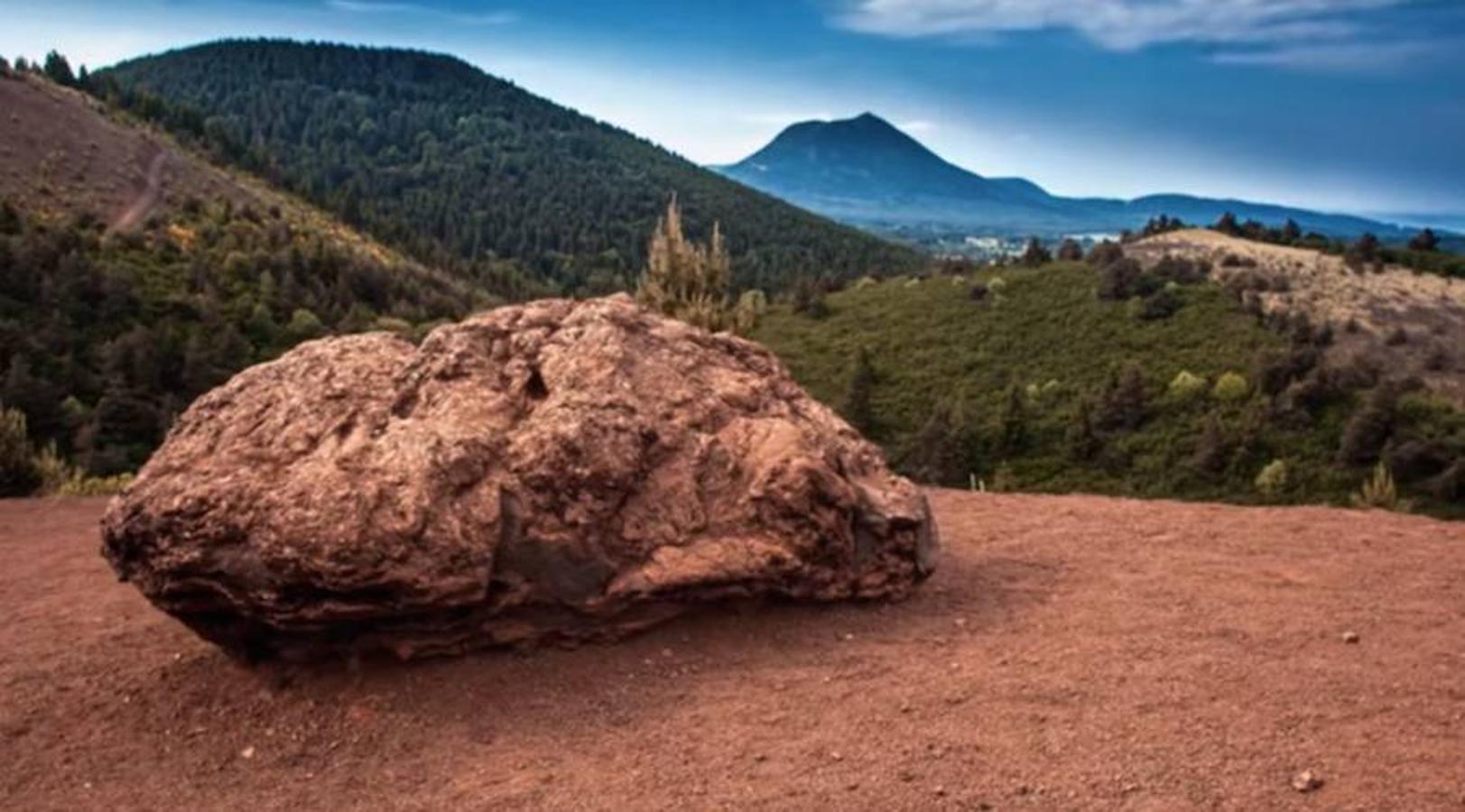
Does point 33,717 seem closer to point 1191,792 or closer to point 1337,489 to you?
point 1191,792

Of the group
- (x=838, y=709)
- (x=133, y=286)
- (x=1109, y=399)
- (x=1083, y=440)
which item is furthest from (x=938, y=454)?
(x=838, y=709)

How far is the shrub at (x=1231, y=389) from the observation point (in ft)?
149

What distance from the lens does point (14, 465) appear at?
49.9ft

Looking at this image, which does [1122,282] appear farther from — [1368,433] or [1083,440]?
[1368,433]

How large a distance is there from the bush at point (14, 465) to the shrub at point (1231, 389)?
143 ft

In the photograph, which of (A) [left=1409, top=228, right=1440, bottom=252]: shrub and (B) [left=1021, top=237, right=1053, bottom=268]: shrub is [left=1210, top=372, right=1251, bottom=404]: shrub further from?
(A) [left=1409, top=228, right=1440, bottom=252]: shrub

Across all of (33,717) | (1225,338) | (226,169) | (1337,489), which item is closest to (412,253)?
(226,169)

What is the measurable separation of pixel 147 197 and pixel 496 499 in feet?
224

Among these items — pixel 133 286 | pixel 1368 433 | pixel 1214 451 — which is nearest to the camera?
pixel 1368 433

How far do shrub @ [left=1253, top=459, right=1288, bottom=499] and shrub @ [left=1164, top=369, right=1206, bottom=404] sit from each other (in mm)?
7156

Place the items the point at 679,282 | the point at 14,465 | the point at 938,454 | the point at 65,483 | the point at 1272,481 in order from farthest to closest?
the point at 938,454, the point at 1272,481, the point at 679,282, the point at 65,483, the point at 14,465

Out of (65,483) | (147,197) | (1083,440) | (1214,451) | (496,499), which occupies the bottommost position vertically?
(1083,440)

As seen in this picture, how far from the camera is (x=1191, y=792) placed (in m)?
5.61

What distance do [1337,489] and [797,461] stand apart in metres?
38.0
